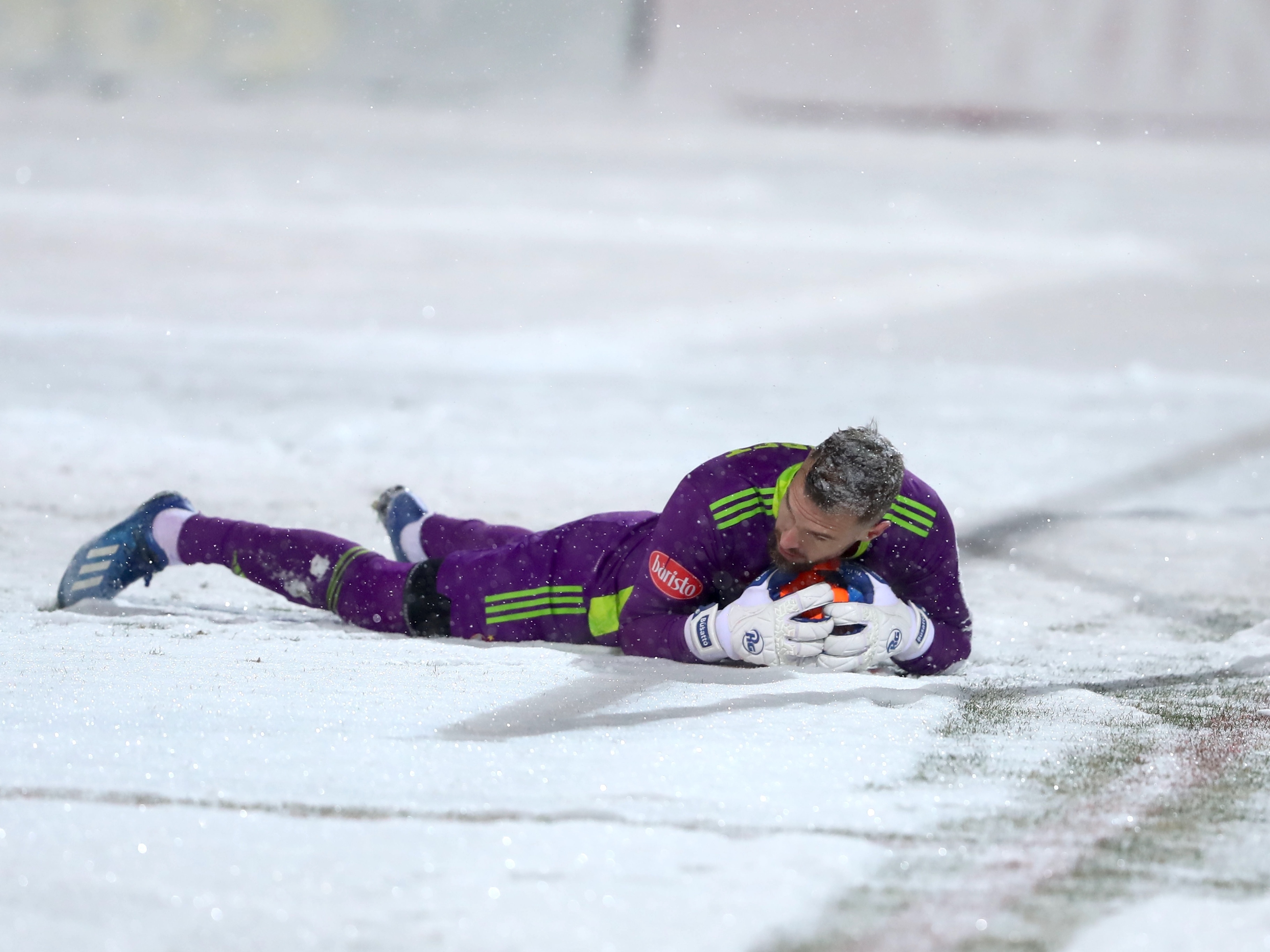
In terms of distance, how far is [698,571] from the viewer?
104 inches

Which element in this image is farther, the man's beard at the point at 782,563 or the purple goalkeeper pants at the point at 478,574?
the purple goalkeeper pants at the point at 478,574

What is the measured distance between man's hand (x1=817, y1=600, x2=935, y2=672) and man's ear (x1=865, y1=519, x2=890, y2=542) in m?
0.14

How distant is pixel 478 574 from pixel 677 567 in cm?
58

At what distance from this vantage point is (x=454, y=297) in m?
10.4

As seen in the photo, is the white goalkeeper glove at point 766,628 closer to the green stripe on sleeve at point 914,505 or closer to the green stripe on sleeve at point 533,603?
the green stripe on sleeve at point 914,505

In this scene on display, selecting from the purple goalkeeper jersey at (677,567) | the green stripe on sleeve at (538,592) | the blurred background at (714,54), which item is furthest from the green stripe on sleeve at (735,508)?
the blurred background at (714,54)

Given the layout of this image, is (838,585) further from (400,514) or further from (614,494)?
(614,494)

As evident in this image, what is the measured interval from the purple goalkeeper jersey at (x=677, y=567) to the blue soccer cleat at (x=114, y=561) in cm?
81

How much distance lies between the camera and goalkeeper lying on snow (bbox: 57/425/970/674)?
99.2 inches

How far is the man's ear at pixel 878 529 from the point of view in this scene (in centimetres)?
252

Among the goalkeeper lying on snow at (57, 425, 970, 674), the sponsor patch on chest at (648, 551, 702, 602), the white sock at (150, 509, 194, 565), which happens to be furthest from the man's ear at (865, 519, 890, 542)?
the white sock at (150, 509, 194, 565)

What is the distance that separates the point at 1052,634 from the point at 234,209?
9563 millimetres

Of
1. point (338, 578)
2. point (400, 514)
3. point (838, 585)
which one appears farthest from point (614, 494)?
point (838, 585)

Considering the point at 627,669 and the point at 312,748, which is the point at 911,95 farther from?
the point at 312,748
